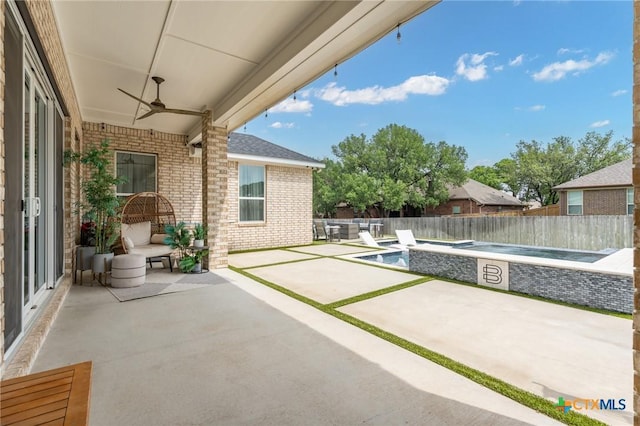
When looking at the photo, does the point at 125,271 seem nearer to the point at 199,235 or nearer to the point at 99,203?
the point at 99,203

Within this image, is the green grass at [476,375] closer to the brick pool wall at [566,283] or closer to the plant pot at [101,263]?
the brick pool wall at [566,283]

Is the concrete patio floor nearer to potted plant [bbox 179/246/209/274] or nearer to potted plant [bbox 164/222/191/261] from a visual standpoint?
potted plant [bbox 179/246/209/274]

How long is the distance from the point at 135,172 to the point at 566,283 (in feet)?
29.7

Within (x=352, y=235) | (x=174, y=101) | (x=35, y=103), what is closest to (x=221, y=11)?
(x=35, y=103)

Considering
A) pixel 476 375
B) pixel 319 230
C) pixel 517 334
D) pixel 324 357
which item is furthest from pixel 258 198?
pixel 476 375

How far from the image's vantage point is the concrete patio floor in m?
1.85

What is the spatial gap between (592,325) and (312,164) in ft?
29.6

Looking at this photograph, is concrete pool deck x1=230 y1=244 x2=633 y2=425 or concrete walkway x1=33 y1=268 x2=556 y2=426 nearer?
concrete walkway x1=33 y1=268 x2=556 y2=426

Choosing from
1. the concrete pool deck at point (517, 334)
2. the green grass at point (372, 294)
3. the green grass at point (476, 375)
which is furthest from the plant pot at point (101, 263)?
the green grass at point (372, 294)

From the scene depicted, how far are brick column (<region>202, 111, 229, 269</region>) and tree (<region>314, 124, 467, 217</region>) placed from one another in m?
17.7

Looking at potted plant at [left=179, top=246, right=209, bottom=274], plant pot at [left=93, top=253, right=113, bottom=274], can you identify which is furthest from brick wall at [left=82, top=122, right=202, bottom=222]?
plant pot at [left=93, top=253, right=113, bottom=274]

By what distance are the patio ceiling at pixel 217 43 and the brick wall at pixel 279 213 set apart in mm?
4459

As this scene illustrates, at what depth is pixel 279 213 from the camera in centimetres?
1042

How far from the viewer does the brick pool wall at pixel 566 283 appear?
357cm
